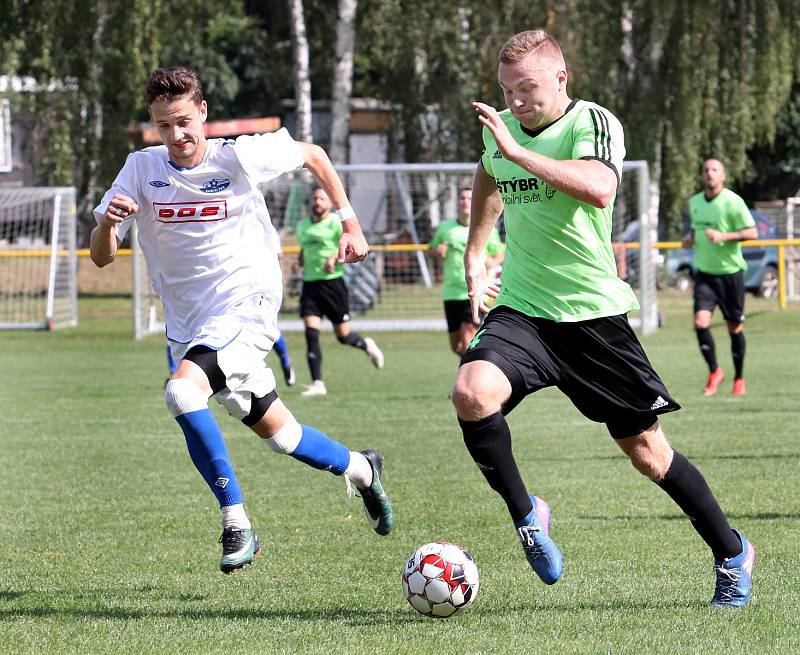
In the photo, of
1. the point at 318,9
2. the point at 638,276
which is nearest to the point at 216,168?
the point at 638,276

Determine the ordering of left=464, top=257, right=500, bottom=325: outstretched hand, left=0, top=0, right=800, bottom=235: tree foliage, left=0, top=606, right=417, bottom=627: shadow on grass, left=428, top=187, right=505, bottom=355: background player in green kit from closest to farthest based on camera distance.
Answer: left=0, top=606, right=417, bottom=627: shadow on grass, left=464, top=257, right=500, bottom=325: outstretched hand, left=428, top=187, right=505, bottom=355: background player in green kit, left=0, top=0, right=800, bottom=235: tree foliage

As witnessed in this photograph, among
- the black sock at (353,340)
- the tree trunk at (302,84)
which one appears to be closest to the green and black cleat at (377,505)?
the black sock at (353,340)

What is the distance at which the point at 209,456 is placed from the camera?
520 centimetres

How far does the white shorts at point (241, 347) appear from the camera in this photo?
213 inches

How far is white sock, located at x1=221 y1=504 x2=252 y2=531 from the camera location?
16.6 ft

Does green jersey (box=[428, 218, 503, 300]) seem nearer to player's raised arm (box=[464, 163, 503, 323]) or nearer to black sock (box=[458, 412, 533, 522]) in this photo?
player's raised arm (box=[464, 163, 503, 323])

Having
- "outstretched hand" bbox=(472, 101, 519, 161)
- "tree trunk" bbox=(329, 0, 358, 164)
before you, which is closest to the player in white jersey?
"outstretched hand" bbox=(472, 101, 519, 161)

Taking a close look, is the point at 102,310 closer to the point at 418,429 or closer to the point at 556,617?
the point at 418,429

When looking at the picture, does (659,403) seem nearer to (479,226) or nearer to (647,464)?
(647,464)

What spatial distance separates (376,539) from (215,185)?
6.02ft

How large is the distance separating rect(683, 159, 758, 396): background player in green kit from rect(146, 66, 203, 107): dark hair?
8315 millimetres

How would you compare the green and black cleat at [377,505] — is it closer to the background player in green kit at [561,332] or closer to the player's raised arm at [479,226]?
the player's raised arm at [479,226]

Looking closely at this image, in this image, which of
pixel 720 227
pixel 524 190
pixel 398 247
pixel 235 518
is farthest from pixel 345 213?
pixel 398 247

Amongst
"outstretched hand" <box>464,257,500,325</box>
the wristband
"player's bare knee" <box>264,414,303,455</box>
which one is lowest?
"player's bare knee" <box>264,414,303,455</box>
